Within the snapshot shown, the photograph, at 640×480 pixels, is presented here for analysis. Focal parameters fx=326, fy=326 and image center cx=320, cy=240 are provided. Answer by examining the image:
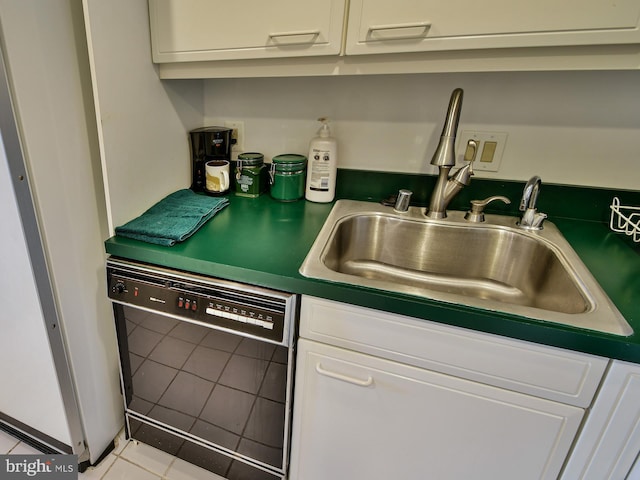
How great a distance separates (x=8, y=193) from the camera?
0.76 metres

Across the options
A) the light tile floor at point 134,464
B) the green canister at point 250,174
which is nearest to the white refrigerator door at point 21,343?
the light tile floor at point 134,464

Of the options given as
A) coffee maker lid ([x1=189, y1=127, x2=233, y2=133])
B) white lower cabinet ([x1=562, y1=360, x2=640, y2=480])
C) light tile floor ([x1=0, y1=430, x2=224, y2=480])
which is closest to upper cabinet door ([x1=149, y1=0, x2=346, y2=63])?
coffee maker lid ([x1=189, y1=127, x2=233, y2=133])

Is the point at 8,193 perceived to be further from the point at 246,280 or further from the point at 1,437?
the point at 1,437

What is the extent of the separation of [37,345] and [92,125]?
2.15 ft

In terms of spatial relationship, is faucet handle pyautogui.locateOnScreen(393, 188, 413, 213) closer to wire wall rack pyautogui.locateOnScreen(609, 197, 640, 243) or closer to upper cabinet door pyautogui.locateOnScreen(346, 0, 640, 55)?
upper cabinet door pyautogui.locateOnScreen(346, 0, 640, 55)

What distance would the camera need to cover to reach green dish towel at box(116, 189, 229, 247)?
→ 0.87 m

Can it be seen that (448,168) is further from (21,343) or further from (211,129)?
(21,343)

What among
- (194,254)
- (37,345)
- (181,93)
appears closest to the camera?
(194,254)

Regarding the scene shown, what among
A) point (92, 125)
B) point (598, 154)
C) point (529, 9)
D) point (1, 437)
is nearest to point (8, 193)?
point (92, 125)

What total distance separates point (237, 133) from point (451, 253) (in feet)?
3.15

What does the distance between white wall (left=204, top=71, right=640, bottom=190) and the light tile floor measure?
1.24 metres

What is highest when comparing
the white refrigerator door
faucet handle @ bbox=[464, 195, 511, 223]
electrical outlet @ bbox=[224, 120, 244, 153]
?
electrical outlet @ bbox=[224, 120, 244, 153]

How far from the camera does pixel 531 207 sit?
3.36ft

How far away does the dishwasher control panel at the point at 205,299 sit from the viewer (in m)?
0.78
